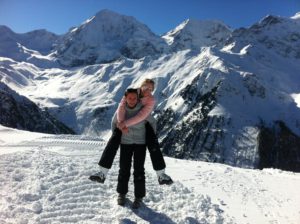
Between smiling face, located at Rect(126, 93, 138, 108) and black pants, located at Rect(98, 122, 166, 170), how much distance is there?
57cm

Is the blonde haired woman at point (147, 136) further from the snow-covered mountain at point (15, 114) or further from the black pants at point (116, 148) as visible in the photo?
the snow-covered mountain at point (15, 114)

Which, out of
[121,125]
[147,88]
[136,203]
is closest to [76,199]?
[136,203]

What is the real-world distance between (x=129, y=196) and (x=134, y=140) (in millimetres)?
1577

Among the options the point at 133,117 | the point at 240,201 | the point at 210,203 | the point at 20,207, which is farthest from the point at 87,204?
the point at 240,201

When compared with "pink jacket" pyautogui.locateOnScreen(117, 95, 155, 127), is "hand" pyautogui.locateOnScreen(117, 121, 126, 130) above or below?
below

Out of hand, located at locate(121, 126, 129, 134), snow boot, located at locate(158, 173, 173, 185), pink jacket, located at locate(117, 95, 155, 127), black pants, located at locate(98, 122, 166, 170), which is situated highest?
pink jacket, located at locate(117, 95, 155, 127)

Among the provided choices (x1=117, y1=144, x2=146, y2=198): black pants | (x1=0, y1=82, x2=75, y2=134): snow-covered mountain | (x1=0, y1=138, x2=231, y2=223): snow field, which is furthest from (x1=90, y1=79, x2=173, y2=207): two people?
(x1=0, y1=82, x2=75, y2=134): snow-covered mountain

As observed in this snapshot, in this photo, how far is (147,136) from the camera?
10.7m

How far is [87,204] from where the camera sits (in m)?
10.4

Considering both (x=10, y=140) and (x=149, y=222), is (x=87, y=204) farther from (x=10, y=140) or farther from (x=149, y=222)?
(x=10, y=140)

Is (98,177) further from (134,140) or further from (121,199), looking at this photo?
(134,140)

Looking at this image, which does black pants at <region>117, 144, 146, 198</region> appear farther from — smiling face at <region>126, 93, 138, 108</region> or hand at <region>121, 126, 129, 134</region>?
smiling face at <region>126, 93, 138, 108</region>

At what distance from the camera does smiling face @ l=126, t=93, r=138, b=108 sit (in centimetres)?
1041

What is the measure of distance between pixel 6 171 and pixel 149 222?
4.29 meters
